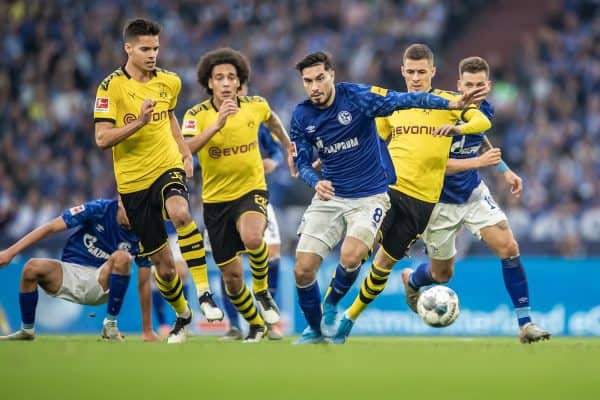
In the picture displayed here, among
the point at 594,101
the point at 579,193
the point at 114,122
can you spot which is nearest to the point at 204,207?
the point at 114,122

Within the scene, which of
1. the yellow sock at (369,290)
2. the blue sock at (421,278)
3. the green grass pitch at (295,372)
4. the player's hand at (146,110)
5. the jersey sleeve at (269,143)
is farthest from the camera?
the jersey sleeve at (269,143)

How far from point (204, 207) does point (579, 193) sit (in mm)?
9175

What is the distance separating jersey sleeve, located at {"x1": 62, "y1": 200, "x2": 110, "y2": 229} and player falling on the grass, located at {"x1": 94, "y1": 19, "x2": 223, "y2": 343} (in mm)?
1356

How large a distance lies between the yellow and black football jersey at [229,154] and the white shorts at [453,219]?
5.17ft

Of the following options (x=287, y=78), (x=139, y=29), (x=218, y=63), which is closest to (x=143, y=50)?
(x=139, y=29)

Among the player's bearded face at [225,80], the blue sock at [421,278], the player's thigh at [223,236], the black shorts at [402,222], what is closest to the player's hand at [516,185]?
the black shorts at [402,222]

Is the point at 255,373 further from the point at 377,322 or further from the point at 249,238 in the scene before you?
the point at 377,322

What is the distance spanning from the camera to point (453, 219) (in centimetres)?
1071

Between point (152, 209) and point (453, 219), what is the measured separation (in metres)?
2.74

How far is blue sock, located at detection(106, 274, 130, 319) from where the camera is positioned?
11.2m

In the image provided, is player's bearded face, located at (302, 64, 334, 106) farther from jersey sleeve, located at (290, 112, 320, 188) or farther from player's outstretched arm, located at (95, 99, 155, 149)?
player's outstretched arm, located at (95, 99, 155, 149)

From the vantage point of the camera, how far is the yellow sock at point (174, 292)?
9820 millimetres

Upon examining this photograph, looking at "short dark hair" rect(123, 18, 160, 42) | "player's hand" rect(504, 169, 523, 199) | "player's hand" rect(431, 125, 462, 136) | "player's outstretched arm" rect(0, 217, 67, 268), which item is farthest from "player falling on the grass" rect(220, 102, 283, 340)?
"player's hand" rect(431, 125, 462, 136)

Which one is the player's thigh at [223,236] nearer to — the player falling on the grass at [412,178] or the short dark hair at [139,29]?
the player falling on the grass at [412,178]
